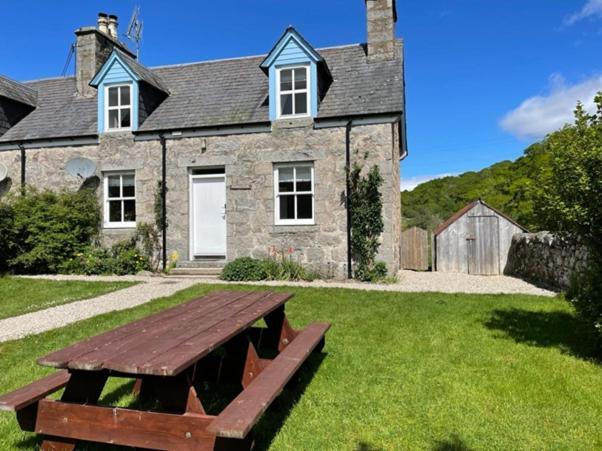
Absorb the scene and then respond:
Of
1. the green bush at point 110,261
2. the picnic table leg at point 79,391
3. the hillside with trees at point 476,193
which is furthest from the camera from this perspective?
the hillside with trees at point 476,193

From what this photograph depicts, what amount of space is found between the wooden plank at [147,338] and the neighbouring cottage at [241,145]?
7.72 metres

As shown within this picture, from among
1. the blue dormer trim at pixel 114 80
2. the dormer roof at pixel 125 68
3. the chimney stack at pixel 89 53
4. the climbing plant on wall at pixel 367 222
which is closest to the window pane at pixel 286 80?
the climbing plant on wall at pixel 367 222

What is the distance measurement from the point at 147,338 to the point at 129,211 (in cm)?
1128

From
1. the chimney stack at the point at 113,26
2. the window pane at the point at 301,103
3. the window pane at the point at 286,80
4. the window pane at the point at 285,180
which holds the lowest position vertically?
the window pane at the point at 285,180

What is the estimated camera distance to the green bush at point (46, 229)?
40.0 ft

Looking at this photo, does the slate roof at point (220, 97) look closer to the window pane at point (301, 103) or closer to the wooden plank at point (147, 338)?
the window pane at point (301, 103)

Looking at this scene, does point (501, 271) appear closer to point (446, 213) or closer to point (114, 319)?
point (114, 319)

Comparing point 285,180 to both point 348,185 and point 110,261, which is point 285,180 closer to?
point 348,185

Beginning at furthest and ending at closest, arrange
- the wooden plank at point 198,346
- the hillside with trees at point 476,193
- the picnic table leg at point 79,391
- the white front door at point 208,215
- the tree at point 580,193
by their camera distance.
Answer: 1. the hillside with trees at point 476,193
2. the white front door at point 208,215
3. the tree at point 580,193
4. the picnic table leg at point 79,391
5. the wooden plank at point 198,346

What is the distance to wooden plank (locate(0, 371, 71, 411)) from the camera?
260 cm

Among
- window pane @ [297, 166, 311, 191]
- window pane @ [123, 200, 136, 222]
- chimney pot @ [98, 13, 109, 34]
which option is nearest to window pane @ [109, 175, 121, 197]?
Result: window pane @ [123, 200, 136, 222]

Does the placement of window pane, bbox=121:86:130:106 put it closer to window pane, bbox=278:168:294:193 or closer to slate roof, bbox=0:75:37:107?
slate roof, bbox=0:75:37:107

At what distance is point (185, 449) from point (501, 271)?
1210 centimetres

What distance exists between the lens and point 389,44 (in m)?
12.8
